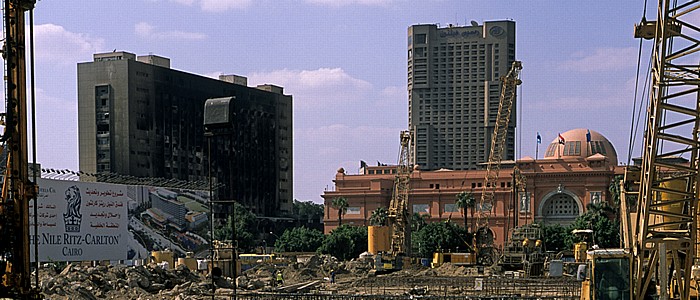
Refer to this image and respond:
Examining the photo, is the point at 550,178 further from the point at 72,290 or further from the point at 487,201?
the point at 72,290

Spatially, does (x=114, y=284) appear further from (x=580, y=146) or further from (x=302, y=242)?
(x=580, y=146)

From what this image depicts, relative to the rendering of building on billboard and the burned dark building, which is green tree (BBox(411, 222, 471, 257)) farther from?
the rendering of building on billboard

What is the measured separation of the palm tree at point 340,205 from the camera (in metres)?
146

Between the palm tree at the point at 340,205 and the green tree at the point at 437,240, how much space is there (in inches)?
923

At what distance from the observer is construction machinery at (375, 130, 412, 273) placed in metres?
93.1

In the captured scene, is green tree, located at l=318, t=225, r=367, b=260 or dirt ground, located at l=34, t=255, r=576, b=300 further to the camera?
green tree, located at l=318, t=225, r=367, b=260

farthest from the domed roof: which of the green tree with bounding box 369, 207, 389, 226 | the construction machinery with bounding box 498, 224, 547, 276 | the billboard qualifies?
the billboard

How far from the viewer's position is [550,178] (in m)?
137

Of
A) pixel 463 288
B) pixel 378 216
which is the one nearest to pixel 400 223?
pixel 378 216

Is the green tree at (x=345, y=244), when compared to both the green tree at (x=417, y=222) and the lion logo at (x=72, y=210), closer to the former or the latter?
the green tree at (x=417, y=222)

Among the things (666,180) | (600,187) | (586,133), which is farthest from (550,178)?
(666,180)

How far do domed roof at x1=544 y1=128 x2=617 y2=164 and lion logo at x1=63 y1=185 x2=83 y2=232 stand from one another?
86.8m

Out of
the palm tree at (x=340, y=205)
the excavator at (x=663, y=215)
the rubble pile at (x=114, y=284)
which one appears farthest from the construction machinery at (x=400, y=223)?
the excavator at (x=663, y=215)

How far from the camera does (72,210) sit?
3177 inches
